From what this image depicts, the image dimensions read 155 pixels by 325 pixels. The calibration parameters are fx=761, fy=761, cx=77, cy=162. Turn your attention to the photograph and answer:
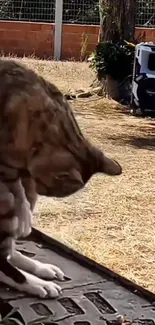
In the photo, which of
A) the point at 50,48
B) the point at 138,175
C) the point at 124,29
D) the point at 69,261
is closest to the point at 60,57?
the point at 50,48

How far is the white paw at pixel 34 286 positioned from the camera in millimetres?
1667

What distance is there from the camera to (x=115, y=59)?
7.27 metres

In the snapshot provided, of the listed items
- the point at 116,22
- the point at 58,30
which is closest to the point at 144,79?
the point at 116,22

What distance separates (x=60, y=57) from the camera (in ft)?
33.0

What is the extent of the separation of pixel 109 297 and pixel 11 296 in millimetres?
231

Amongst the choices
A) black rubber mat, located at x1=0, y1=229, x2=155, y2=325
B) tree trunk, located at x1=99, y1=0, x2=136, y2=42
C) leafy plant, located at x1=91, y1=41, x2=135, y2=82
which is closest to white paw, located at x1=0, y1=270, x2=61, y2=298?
black rubber mat, located at x1=0, y1=229, x2=155, y2=325

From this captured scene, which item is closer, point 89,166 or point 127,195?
point 89,166

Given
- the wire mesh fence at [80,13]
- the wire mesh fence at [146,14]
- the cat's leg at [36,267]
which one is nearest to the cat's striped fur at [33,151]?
the cat's leg at [36,267]

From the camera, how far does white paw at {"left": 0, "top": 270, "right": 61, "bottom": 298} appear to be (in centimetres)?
167

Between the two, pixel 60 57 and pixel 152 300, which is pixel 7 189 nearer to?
pixel 152 300

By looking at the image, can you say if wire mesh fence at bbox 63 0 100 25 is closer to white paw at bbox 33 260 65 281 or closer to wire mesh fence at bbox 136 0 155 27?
wire mesh fence at bbox 136 0 155 27

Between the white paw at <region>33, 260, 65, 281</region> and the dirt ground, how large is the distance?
0.29 meters

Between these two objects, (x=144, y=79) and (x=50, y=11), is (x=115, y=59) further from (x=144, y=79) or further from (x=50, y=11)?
(x=50, y=11)

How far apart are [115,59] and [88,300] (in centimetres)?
571
